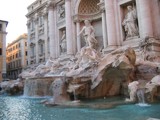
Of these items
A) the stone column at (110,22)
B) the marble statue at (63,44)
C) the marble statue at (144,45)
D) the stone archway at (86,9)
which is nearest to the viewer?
the marble statue at (144,45)

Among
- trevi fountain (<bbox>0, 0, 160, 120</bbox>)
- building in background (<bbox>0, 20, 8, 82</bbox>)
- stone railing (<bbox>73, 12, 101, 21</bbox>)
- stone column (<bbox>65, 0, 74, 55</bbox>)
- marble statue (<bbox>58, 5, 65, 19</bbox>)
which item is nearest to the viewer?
trevi fountain (<bbox>0, 0, 160, 120</bbox>)

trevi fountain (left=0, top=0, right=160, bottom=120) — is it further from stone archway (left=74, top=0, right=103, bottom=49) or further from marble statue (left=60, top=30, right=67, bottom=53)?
marble statue (left=60, top=30, right=67, bottom=53)

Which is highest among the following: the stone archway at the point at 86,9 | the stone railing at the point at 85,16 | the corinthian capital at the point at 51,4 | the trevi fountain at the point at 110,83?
the corinthian capital at the point at 51,4

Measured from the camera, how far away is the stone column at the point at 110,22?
16.0 m

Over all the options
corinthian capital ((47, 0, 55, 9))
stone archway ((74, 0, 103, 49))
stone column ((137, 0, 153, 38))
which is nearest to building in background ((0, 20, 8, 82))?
corinthian capital ((47, 0, 55, 9))

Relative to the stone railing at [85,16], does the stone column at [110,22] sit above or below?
below

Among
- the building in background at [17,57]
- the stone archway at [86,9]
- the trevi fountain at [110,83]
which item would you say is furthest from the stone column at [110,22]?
the building in background at [17,57]

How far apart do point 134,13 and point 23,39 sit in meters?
34.6

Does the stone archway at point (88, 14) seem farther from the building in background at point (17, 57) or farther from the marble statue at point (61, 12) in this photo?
the building in background at point (17, 57)

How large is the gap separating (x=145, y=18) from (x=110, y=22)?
9.83 feet

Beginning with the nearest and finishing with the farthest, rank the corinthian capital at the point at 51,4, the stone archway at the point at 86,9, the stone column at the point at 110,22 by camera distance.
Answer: the stone column at the point at 110,22 → the stone archway at the point at 86,9 → the corinthian capital at the point at 51,4

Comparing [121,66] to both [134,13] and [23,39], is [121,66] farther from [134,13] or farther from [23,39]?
[23,39]

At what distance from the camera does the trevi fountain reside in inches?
277

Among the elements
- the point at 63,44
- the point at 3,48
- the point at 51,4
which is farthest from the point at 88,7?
the point at 3,48
